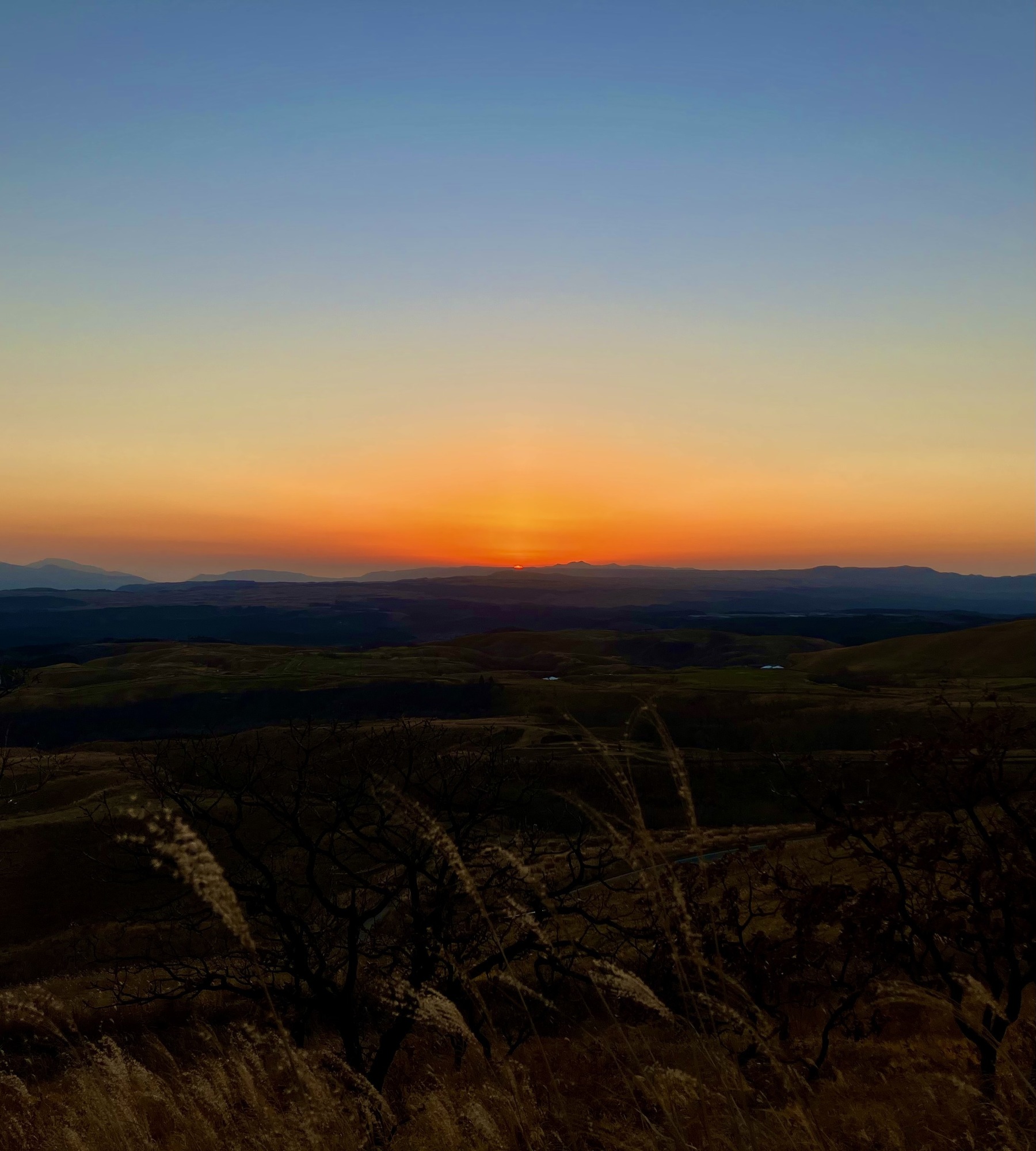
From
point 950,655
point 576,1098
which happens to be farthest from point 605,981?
point 950,655

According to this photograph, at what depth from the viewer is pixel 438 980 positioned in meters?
9.76

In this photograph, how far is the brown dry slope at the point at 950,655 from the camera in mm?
151750

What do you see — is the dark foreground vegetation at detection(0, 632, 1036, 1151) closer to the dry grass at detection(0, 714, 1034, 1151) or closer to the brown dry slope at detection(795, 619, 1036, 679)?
the dry grass at detection(0, 714, 1034, 1151)

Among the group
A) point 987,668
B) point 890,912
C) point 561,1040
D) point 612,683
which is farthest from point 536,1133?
point 987,668

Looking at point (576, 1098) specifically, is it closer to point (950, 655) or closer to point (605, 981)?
point (605, 981)

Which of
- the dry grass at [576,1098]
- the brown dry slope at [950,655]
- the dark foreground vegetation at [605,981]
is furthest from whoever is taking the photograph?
the brown dry slope at [950,655]

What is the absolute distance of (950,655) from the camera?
546ft

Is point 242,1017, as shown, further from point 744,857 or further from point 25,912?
point 25,912

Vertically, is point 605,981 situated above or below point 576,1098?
above

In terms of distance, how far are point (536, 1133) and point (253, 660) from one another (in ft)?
670

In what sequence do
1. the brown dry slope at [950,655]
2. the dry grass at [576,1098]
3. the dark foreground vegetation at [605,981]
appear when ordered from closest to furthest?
the dry grass at [576,1098] → the dark foreground vegetation at [605,981] → the brown dry slope at [950,655]

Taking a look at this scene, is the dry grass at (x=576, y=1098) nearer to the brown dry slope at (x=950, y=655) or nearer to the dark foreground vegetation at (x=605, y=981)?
the dark foreground vegetation at (x=605, y=981)

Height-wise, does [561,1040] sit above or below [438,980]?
below

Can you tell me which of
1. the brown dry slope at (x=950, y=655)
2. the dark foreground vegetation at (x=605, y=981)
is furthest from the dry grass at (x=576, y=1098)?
the brown dry slope at (x=950, y=655)
